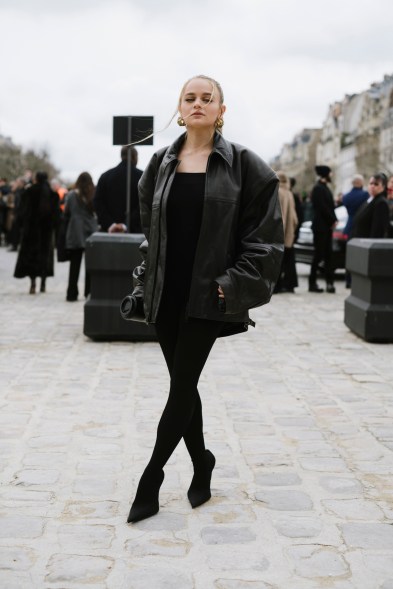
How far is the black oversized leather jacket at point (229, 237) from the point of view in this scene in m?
4.20

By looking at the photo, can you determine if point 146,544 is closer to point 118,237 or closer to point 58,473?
point 58,473

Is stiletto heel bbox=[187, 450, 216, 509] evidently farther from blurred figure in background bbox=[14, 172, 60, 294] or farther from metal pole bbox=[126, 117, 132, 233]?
blurred figure in background bbox=[14, 172, 60, 294]

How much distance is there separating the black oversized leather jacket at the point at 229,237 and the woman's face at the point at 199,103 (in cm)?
11

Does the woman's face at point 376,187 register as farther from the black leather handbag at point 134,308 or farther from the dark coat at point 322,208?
the black leather handbag at point 134,308

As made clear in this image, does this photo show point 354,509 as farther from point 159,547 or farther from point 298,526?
point 159,547

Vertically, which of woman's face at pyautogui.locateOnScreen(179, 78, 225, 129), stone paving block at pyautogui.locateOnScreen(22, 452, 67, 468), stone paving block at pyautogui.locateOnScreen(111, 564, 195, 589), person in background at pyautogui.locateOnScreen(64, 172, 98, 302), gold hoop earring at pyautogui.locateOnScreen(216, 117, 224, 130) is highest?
woman's face at pyautogui.locateOnScreen(179, 78, 225, 129)

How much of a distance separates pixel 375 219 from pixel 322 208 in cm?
239

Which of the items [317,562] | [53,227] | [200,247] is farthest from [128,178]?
[317,562]

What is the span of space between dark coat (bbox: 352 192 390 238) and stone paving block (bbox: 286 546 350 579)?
1017 cm

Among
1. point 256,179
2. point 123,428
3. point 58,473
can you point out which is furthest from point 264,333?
point 256,179

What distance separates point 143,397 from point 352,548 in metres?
3.41

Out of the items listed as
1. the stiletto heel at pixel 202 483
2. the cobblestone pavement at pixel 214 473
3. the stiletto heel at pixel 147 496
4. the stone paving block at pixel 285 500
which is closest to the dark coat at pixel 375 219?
the cobblestone pavement at pixel 214 473

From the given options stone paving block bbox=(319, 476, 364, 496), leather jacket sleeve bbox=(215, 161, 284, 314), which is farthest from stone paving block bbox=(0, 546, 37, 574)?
stone paving block bbox=(319, 476, 364, 496)

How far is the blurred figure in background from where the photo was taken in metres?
15.3
